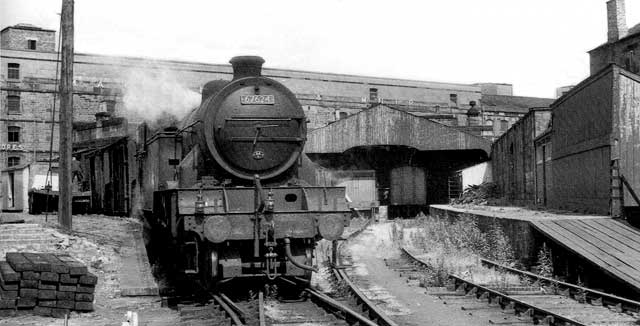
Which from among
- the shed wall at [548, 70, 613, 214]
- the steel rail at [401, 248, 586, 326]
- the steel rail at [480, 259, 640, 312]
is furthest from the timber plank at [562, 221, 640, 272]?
the steel rail at [401, 248, 586, 326]

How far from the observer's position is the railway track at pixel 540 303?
7.71 m

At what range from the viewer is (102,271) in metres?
10.6

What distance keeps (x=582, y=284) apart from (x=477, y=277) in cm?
179

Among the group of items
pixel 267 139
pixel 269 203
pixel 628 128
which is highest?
pixel 628 128

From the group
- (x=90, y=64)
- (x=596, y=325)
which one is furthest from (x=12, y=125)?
(x=596, y=325)

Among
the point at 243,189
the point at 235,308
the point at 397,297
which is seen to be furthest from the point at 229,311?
the point at 397,297

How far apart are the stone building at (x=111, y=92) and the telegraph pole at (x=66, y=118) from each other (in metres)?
21.8

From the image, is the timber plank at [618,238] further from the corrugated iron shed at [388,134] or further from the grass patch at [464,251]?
the corrugated iron shed at [388,134]

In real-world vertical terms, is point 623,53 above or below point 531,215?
above

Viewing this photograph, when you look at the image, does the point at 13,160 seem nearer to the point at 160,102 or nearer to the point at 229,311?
the point at 160,102

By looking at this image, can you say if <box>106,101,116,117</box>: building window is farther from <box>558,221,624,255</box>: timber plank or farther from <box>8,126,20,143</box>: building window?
<box>558,221,624,255</box>: timber plank

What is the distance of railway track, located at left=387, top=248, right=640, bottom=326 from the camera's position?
771cm

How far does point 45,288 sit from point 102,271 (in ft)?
8.29

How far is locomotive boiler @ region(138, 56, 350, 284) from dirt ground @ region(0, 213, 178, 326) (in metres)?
0.87
